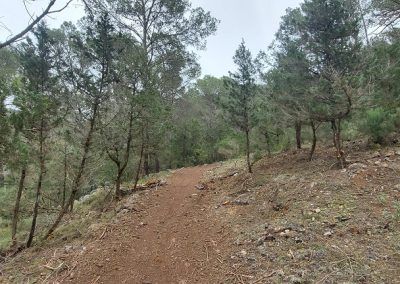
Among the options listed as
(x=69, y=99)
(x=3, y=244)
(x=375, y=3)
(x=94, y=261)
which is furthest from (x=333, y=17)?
(x=3, y=244)

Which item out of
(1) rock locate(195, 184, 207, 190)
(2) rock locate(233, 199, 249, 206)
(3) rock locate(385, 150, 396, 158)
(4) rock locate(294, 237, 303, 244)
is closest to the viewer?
(4) rock locate(294, 237, 303, 244)

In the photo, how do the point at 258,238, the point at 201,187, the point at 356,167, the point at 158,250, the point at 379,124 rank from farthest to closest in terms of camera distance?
the point at 201,187 → the point at 379,124 → the point at 356,167 → the point at 158,250 → the point at 258,238

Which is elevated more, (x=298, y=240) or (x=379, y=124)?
(x=379, y=124)

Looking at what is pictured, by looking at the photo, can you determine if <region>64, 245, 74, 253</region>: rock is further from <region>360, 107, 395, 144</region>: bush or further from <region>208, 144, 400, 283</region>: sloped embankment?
<region>360, 107, 395, 144</region>: bush

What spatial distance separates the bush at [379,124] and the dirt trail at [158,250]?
6.40 m

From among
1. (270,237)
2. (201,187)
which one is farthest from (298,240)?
(201,187)

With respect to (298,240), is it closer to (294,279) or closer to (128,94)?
(294,279)

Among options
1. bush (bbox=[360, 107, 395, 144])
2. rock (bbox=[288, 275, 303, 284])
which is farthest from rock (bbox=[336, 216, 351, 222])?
bush (bbox=[360, 107, 395, 144])

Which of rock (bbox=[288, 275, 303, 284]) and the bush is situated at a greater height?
the bush

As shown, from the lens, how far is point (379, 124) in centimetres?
1199

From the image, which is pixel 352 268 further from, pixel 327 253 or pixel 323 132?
pixel 323 132

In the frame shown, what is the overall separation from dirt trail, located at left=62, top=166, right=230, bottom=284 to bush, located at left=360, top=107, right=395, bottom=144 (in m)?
6.40

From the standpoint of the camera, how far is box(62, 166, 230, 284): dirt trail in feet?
22.0

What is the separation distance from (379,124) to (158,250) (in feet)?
29.1
